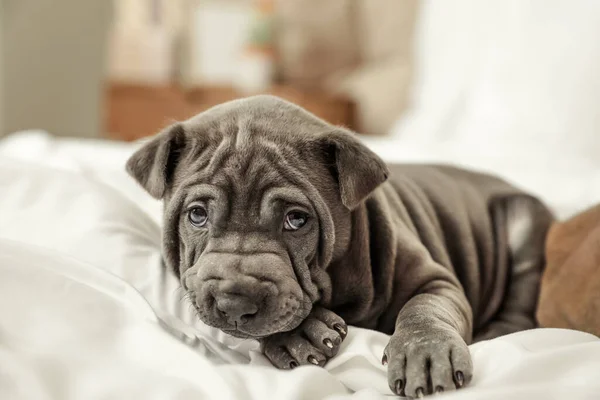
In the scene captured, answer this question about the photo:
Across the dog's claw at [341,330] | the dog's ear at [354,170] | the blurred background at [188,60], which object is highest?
the dog's ear at [354,170]

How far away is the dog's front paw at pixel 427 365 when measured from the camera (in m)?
1.07

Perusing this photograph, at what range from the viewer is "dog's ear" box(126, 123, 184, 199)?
4.73ft

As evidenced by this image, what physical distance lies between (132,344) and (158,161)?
0.45 meters

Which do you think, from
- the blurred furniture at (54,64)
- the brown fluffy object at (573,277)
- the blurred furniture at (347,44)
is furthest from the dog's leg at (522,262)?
the blurred furniture at (54,64)

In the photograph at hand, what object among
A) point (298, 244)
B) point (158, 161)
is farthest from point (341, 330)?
point (158, 161)

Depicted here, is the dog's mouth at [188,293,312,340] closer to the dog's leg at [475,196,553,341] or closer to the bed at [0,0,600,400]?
the bed at [0,0,600,400]

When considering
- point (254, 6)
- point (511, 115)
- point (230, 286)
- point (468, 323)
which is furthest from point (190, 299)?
point (254, 6)

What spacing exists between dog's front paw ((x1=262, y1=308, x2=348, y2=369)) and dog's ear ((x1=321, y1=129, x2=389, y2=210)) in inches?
9.6

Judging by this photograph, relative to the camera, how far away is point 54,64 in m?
4.61

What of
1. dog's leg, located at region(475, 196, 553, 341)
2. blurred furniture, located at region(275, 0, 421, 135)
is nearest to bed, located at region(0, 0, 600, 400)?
dog's leg, located at region(475, 196, 553, 341)

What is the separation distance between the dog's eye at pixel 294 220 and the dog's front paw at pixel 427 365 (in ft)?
1.03

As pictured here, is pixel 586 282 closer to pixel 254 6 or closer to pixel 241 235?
pixel 241 235

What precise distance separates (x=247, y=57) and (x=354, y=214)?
14.1 feet

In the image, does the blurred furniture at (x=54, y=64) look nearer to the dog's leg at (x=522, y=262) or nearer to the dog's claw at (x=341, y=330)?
the dog's leg at (x=522, y=262)
